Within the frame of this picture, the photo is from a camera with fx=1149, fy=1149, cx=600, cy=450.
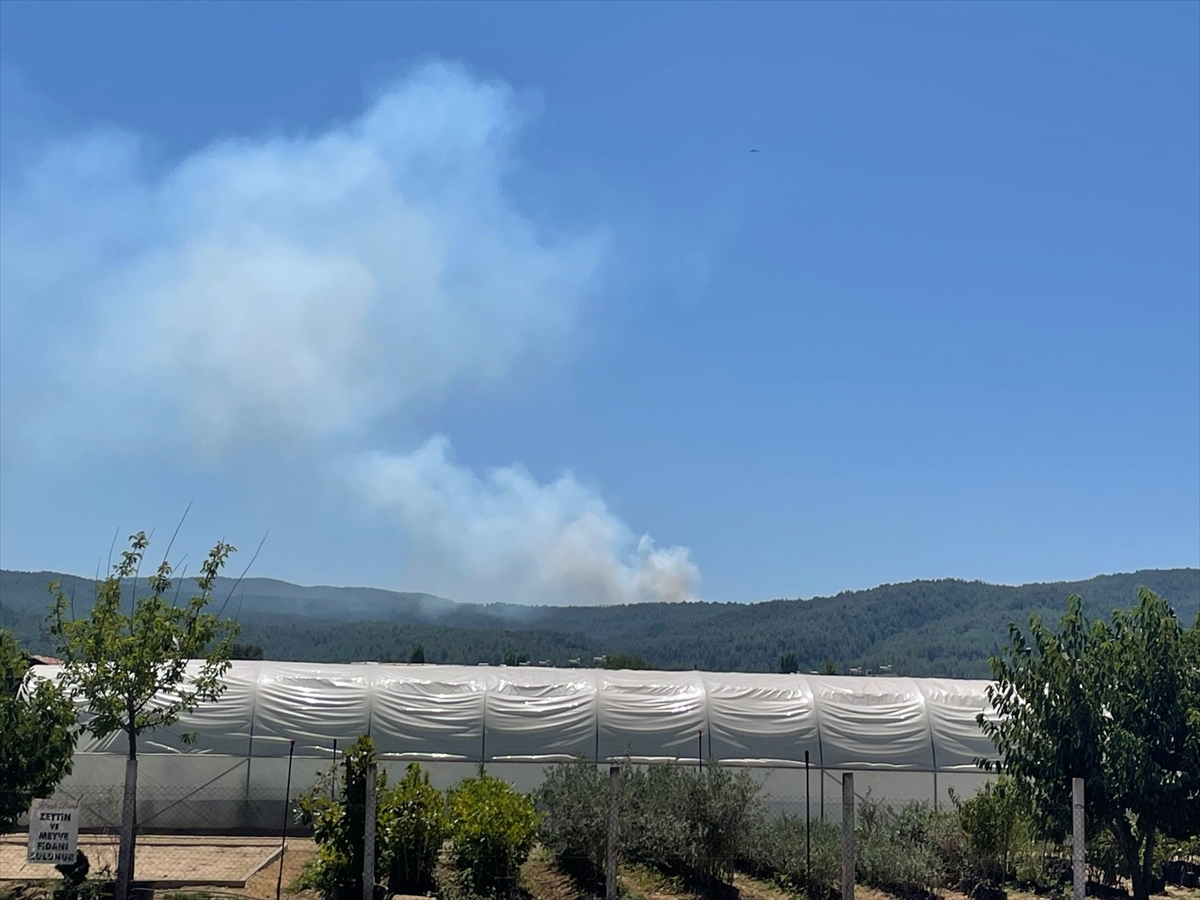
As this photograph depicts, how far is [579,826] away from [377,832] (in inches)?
129

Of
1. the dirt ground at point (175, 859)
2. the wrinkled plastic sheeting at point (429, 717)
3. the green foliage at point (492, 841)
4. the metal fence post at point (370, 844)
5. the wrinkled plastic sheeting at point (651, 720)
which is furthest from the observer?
the wrinkled plastic sheeting at point (651, 720)

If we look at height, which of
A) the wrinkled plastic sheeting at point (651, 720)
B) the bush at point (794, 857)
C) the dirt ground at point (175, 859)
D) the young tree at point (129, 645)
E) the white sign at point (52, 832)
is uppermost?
the young tree at point (129, 645)

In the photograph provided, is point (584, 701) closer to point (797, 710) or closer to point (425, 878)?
point (797, 710)

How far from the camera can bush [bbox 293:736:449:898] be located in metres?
16.4

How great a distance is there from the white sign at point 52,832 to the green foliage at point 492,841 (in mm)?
5323

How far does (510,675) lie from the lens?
28766 millimetres

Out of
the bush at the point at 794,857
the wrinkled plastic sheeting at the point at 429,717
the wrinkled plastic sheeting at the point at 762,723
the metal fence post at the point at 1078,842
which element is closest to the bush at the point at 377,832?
the bush at the point at 794,857

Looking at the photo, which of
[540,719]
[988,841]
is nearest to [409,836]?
[988,841]

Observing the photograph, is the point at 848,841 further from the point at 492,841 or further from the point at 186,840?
the point at 186,840

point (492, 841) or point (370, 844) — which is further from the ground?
point (370, 844)

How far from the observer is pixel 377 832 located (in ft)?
54.8

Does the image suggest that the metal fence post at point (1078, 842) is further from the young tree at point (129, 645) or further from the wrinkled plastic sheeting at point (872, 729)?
the wrinkled plastic sheeting at point (872, 729)

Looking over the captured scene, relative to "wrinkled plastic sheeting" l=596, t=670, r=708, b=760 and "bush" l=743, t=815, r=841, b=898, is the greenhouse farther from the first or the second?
"bush" l=743, t=815, r=841, b=898

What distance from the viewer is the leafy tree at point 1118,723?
1556 cm
